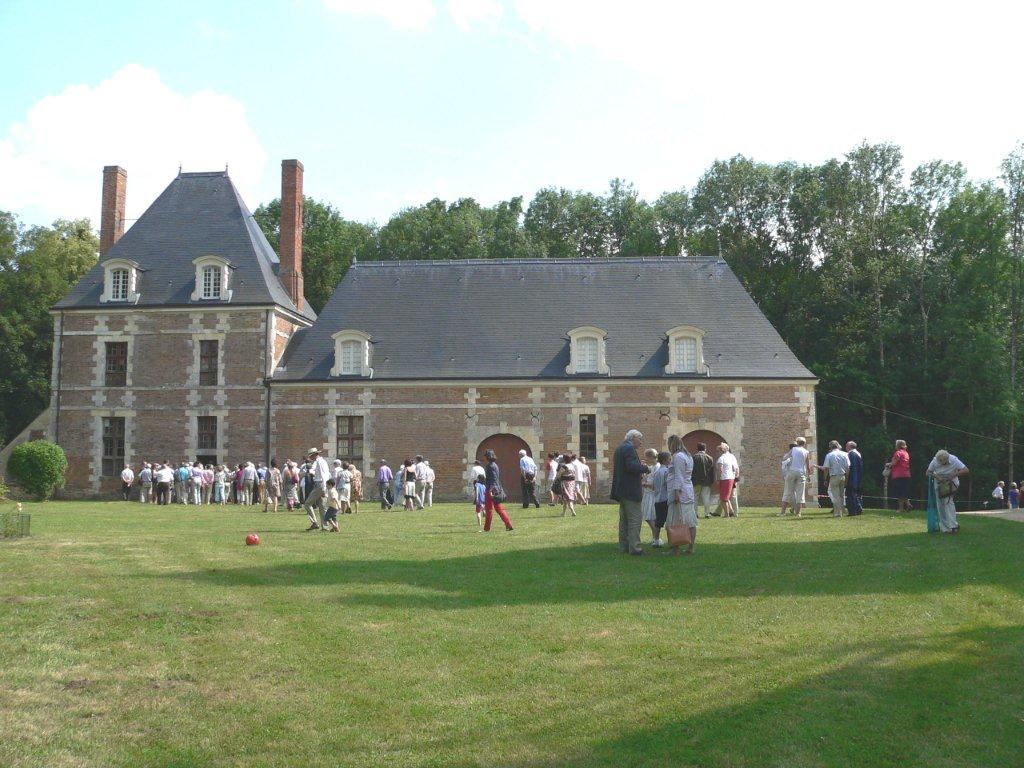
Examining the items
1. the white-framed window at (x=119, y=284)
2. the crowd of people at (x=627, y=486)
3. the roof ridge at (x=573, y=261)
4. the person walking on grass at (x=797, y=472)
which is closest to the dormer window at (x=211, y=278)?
the white-framed window at (x=119, y=284)

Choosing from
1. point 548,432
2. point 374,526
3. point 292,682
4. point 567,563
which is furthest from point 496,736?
point 548,432

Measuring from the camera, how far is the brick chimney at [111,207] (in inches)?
1458

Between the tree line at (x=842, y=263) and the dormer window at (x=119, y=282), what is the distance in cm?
1298

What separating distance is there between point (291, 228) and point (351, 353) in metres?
6.11

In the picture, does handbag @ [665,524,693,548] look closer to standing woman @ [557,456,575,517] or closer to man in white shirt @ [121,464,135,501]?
standing woman @ [557,456,575,517]

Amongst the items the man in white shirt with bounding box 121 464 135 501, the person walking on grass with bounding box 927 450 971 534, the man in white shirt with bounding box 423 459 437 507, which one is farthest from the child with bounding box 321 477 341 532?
the man in white shirt with bounding box 121 464 135 501

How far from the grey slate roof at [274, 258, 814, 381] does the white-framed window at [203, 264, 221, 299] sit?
3286 mm

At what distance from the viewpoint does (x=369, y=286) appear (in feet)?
116

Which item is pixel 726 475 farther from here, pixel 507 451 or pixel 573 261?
pixel 573 261

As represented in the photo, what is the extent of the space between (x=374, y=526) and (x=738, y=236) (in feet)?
108

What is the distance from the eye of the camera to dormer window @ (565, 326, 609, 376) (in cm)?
3200

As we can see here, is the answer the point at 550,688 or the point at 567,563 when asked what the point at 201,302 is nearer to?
the point at 567,563

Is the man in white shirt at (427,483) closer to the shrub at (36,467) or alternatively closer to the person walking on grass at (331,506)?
the person walking on grass at (331,506)

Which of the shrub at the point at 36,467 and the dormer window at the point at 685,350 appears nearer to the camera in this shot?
the shrub at the point at 36,467
